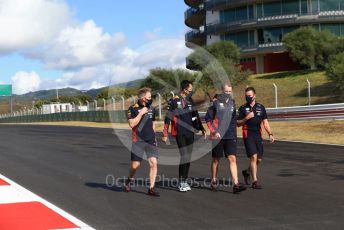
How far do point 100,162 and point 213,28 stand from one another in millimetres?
56981

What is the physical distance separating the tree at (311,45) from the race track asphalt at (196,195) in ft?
136

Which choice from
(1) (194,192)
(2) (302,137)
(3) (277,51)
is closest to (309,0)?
(3) (277,51)

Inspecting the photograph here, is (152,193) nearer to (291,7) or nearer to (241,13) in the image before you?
(291,7)

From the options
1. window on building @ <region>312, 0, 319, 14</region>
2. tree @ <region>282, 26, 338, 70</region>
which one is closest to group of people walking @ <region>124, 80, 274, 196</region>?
tree @ <region>282, 26, 338, 70</region>

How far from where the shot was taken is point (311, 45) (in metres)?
55.0

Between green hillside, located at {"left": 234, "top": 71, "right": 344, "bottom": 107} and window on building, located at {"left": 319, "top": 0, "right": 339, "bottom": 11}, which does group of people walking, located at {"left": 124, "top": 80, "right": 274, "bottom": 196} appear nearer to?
green hillside, located at {"left": 234, "top": 71, "right": 344, "bottom": 107}

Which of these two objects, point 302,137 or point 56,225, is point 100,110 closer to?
point 302,137

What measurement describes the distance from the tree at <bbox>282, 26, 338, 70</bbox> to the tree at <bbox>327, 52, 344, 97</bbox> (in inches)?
521

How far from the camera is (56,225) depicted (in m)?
6.82

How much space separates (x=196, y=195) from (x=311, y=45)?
48613 millimetres

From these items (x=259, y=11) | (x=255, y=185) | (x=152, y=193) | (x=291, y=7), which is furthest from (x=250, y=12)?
(x=152, y=193)

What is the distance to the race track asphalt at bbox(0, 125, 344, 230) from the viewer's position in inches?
277

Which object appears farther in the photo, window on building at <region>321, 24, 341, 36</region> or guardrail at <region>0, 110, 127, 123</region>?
window on building at <region>321, 24, 341, 36</region>

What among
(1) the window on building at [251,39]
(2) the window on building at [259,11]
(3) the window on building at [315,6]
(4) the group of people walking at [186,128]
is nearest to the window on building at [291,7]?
(3) the window on building at [315,6]
